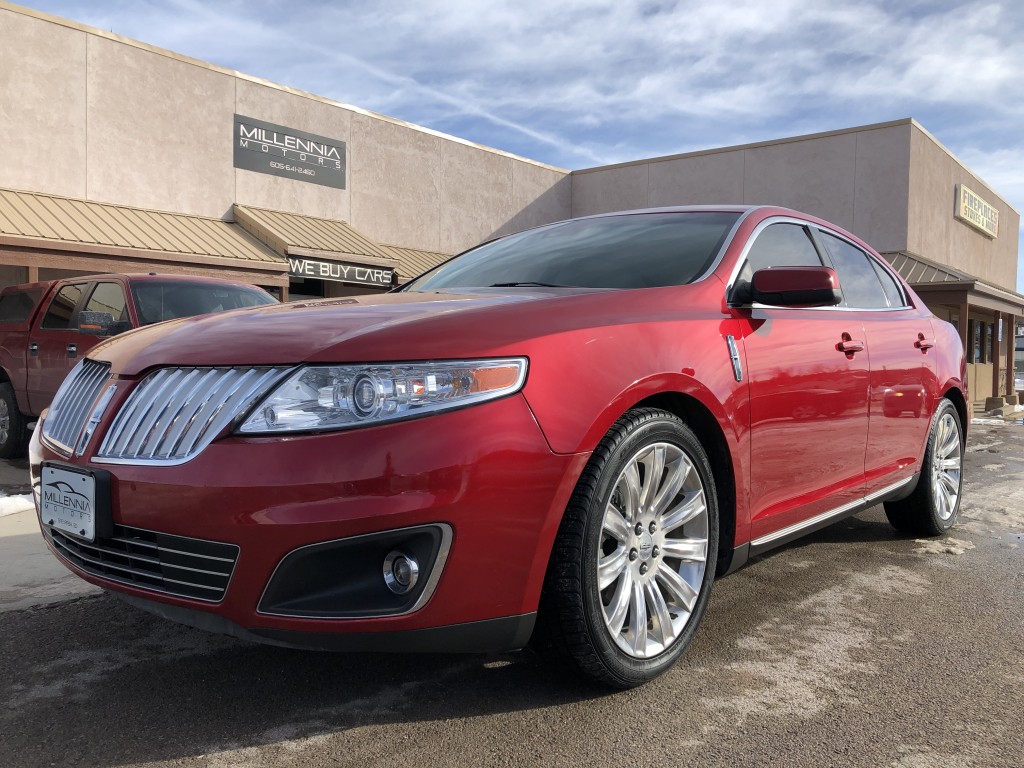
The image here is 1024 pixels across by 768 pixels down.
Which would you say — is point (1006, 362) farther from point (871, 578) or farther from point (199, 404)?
point (199, 404)

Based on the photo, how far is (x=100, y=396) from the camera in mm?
2506

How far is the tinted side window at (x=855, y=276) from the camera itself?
3.96m

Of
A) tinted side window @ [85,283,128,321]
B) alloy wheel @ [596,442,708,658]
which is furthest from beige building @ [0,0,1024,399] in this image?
alloy wheel @ [596,442,708,658]

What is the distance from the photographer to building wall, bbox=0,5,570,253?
13.9m

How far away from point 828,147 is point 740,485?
20.5 m

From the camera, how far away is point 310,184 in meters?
18.2

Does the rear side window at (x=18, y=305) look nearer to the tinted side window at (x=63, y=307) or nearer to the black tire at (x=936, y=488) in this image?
the tinted side window at (x=63, y=307)

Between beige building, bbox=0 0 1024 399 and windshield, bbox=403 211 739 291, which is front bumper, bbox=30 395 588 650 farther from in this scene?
beige building, bbox=0 0 1024 399

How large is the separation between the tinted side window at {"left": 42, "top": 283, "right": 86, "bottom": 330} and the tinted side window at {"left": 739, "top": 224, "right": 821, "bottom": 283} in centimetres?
619

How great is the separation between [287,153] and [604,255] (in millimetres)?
15751

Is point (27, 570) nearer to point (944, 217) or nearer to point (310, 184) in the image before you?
point (310, 184)

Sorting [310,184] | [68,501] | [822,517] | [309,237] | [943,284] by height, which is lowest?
[822,517]

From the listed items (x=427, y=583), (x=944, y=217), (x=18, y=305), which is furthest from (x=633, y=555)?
(x=944, y=217)

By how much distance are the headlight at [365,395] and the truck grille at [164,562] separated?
12.5 inches
